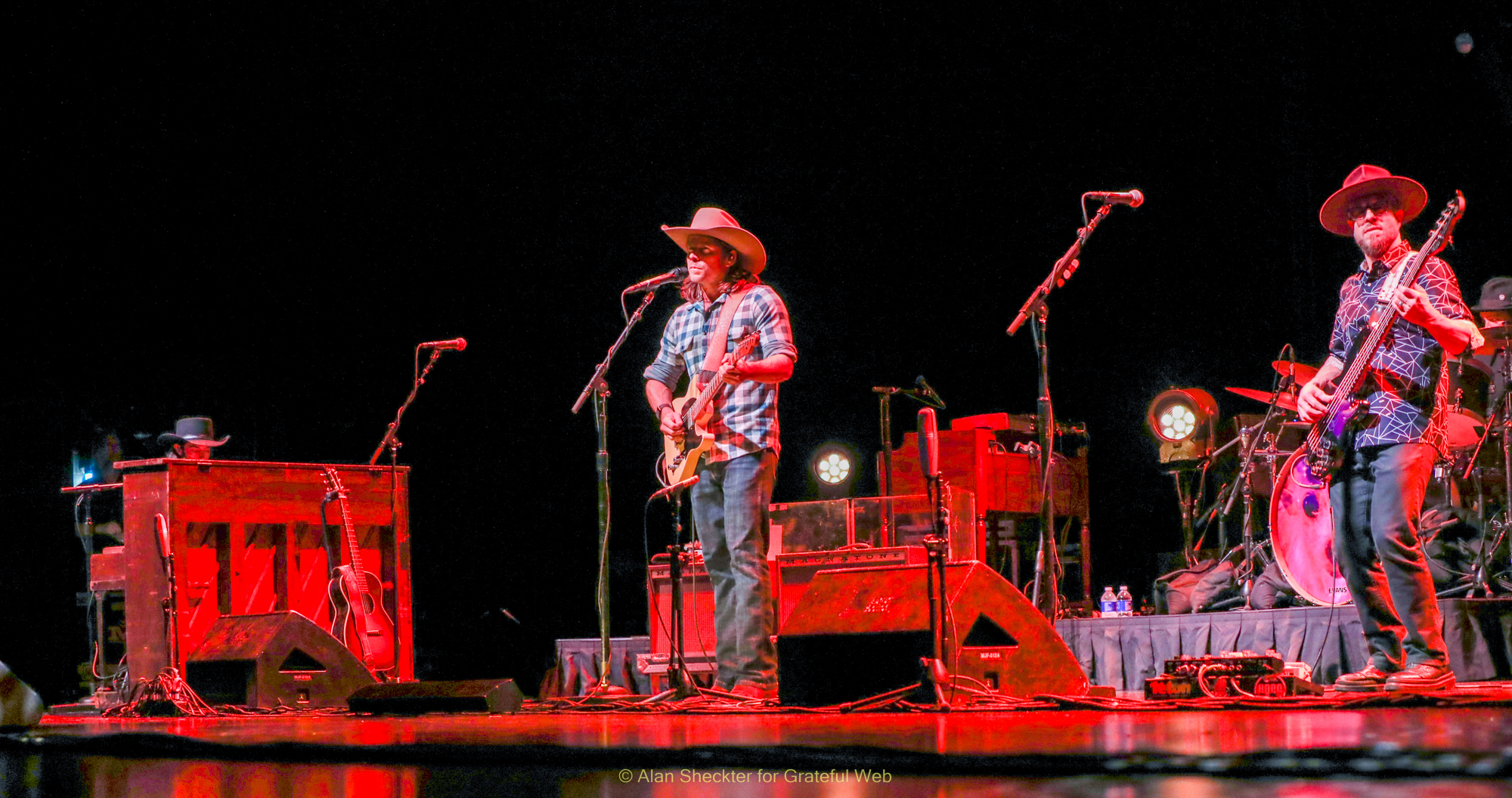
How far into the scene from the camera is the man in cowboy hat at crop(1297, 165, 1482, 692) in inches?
165

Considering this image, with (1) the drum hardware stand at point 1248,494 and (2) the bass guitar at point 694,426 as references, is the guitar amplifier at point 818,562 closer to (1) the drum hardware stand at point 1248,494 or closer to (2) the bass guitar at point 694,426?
(2) the bass guitar at point 694,426

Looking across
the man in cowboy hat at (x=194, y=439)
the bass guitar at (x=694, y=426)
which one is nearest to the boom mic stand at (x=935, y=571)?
the bass guitar at (x=694, y=426)

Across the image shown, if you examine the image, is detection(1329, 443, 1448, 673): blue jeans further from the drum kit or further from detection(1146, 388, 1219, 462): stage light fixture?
detection(1146, 388, 1219, 462): stage light fixture

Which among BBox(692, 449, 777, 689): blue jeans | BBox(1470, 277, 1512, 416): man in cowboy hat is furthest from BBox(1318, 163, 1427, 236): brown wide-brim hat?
BBox(1470, 277, 1512, 416): man in cowboy hat

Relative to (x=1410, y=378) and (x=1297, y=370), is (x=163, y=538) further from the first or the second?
(x=1297, y=370)

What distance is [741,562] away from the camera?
496 centimetres

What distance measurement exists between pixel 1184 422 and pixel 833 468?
2828 millimetres

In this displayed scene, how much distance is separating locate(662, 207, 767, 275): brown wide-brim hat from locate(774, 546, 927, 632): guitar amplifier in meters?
1.52

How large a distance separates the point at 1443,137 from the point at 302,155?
7109 mm

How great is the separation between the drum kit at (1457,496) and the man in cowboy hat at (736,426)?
251 centimetres

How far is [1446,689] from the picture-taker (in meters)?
4.05

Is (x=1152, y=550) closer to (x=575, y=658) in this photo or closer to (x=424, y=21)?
(x=575, y=658)

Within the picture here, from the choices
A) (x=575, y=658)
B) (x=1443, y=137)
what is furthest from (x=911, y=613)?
(x=1443, y=137)

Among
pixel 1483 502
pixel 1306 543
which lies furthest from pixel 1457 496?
pixel 1306 543
